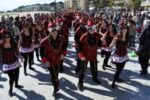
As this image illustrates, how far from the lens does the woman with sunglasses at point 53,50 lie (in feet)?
26.6

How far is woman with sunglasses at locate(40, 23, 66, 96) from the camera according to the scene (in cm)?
809

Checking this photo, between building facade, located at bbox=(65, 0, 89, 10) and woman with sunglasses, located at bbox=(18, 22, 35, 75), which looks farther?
building facade, located at bbox=(65, 0, 89, 10)

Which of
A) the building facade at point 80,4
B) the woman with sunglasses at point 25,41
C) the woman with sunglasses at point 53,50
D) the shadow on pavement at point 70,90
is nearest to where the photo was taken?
the woman with sunglasses at point 53,50

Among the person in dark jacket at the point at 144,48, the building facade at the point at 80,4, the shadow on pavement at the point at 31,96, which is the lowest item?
the building facade at the point at 80,4

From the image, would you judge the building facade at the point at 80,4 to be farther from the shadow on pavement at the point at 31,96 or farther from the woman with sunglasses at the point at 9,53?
the woman with sunglasses at the point at 9,53

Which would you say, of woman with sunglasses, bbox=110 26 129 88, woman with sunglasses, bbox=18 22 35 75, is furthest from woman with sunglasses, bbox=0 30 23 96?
woman with sunglasses, bbox=110 26 129 88

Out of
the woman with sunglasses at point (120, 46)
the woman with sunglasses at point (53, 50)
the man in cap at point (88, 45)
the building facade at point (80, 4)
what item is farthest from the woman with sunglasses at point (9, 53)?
the building facade at point (80, 4)

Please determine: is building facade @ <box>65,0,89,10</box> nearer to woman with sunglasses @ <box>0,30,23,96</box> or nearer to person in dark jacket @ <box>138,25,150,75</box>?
person in dark jacket @ <box>138,25,150,75</box>

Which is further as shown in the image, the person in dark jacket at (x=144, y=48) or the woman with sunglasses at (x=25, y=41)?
the woman with sunglasses at (x=25, y=41)

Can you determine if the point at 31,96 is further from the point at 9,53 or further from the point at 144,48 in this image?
the point at 144,48

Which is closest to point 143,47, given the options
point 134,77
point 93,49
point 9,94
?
point 134,77

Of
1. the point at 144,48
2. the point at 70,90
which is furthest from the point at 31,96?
the point at 144,48

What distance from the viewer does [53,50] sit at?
8180 millimetres

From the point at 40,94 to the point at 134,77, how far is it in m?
3.15
